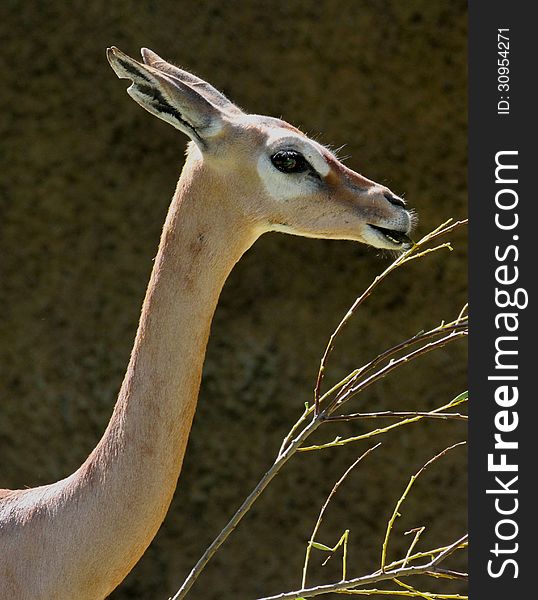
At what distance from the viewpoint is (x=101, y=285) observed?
189 inches

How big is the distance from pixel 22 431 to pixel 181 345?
261 centimetres

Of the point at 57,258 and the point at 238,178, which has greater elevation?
the point at 57,258

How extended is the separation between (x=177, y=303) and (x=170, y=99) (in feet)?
1.34

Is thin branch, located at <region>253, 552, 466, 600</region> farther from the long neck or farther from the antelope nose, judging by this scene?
the antelope nose

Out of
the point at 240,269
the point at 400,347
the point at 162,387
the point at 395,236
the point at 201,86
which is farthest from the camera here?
the point at 240,269

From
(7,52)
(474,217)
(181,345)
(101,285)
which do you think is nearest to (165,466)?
(181,345)

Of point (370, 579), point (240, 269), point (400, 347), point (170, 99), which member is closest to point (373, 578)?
point (370, 579)

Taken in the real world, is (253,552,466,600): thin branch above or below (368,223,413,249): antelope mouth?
below

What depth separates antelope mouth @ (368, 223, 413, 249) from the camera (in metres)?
2.41

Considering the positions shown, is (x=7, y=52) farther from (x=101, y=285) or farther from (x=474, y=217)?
(x=474, y=217)

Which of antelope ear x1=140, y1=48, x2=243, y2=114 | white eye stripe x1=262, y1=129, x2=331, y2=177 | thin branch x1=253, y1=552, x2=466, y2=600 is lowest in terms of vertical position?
thin branch x1=253, y1=552, x2=466, y2=600

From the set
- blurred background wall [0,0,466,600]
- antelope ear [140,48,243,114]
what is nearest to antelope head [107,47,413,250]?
antelope ear [140,48,243,114]

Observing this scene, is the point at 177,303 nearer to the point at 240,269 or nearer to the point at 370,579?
the point at 370,579

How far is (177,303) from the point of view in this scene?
7.68 ft
